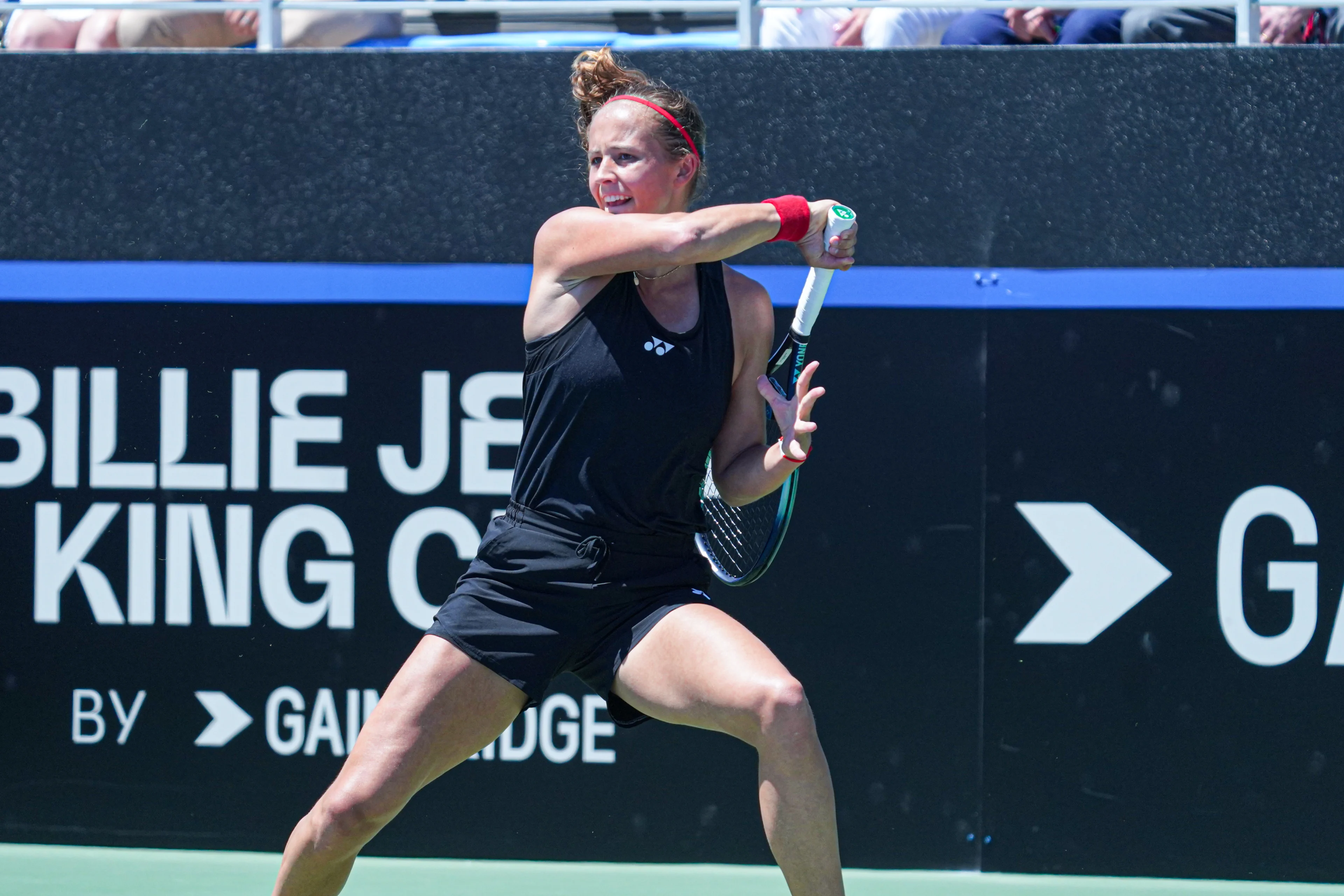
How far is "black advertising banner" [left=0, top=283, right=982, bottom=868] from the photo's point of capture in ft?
13.2

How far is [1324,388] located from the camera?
154 inches

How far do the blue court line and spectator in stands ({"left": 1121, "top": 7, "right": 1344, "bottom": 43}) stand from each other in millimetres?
713

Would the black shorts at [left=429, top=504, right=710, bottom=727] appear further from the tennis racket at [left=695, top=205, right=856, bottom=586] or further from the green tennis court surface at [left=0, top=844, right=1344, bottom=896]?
the green tennis court surface at [left=0, top=844, right=1344, bottom=896]

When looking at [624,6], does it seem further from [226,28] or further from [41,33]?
[41,33]

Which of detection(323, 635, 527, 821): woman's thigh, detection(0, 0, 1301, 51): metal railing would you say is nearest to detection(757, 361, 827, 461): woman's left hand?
detection(323, 635, 527, 821): woman's thigh

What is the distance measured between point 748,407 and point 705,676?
0.59 m

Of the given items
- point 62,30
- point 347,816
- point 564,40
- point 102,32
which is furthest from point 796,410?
point 62,30

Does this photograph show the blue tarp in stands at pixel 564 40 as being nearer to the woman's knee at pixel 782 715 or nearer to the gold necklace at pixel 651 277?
the gold necklace at pixel 651 277

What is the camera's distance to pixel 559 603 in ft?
8.94

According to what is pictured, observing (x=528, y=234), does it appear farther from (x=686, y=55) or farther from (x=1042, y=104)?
(x=1042, y=104)

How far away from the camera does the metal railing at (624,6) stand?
3943mm

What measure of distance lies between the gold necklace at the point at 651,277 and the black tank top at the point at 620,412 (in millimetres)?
15

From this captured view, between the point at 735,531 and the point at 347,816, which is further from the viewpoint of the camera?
the point at 735,531

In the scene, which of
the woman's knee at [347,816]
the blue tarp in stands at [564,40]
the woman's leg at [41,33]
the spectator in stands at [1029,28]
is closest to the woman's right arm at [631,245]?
the woman's knee at [347,816]
